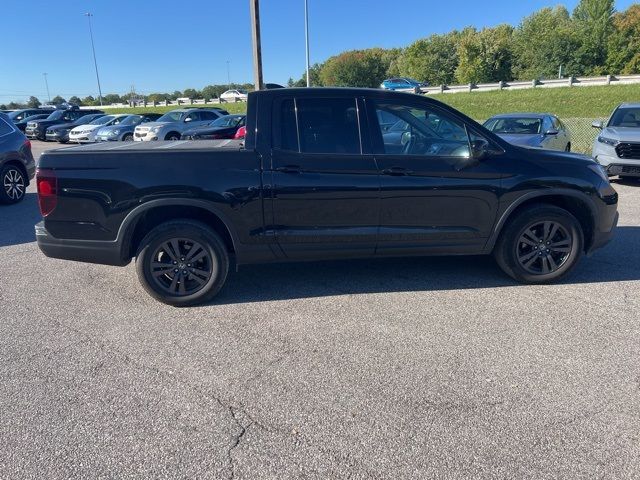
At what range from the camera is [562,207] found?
456 centimetres

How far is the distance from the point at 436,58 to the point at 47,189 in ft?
272

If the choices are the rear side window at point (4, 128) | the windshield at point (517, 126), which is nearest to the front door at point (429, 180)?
the windshield at point (517, 126)

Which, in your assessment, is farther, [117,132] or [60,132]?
[60,132]

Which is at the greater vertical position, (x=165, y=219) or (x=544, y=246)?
(x=165, y=219)

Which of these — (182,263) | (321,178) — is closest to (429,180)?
(321,178)

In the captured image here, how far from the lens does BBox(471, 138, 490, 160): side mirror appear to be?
4117 mm

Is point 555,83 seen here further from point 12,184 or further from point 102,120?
point 12,184

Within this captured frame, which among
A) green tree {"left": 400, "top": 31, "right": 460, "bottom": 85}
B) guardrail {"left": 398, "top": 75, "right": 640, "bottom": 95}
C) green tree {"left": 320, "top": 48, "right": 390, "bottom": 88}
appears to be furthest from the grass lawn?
green tree {"left": 320, "top": 48, "right": 390, "bottom": 88}

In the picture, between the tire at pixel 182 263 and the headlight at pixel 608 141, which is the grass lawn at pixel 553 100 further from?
the tire at pixel 182 263

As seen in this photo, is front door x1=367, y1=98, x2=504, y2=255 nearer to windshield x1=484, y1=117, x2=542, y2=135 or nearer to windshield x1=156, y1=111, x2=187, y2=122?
windshield x1=484, y1=117, x2=542, y2=135

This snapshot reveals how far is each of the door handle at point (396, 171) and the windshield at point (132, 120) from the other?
2057 centimetres

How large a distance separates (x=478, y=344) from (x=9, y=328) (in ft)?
12.5

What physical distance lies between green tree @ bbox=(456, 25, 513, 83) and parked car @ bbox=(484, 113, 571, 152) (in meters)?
61.3

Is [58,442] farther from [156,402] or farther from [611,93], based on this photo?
[611,93]
